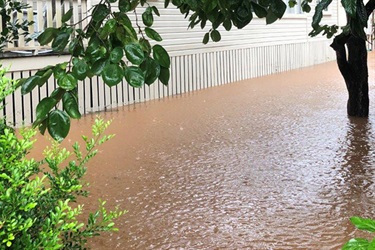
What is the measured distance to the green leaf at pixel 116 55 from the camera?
6.02ft

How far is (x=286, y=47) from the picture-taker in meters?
19.6

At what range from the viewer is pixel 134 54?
6.15 feet

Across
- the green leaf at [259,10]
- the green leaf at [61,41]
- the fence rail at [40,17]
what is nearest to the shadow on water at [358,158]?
the green leaf at [259,10]

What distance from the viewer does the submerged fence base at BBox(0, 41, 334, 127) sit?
970 cm

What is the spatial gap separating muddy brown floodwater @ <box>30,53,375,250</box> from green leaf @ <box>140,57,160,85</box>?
8.43 ft

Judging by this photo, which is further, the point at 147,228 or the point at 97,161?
the point at 97,161

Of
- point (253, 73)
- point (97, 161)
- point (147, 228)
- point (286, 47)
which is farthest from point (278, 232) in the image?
point (286, 47)

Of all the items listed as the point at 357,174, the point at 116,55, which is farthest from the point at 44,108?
the point at 357,174

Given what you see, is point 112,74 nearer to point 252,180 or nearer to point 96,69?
point 96,69

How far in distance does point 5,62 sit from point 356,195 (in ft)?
19.0

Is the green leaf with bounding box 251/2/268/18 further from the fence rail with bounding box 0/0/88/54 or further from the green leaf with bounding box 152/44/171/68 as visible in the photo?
the fence rail with bounding box 0/0/88/54

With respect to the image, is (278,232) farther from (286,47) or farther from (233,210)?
(286,47)

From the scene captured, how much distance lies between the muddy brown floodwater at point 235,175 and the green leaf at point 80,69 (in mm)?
2685

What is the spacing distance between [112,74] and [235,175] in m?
4.79
